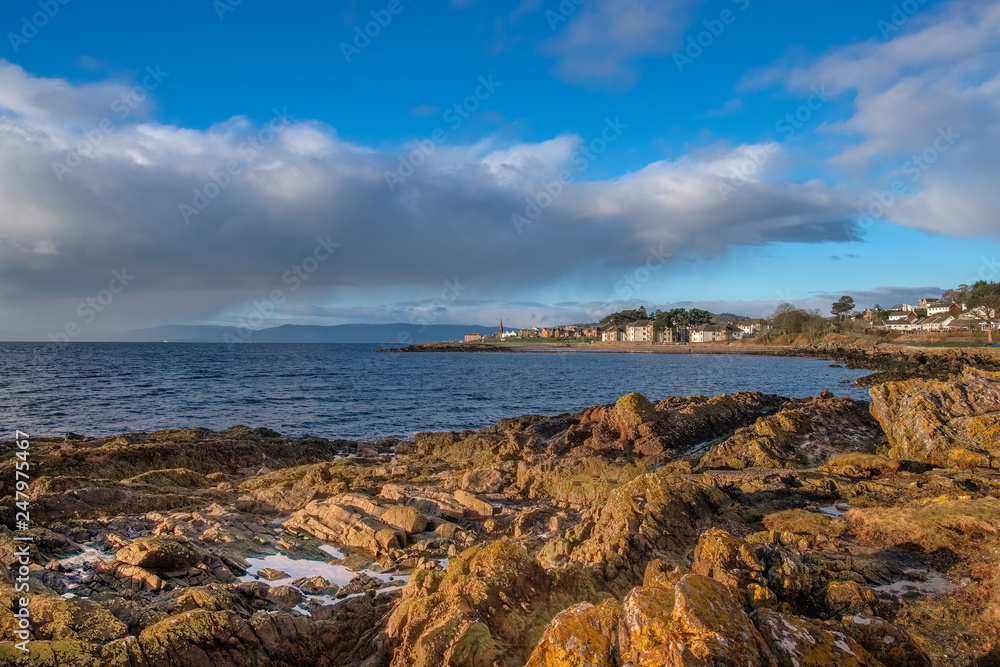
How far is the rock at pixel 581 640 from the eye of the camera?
14.6 feet

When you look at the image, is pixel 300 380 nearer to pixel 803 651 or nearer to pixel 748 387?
pixel 748 387

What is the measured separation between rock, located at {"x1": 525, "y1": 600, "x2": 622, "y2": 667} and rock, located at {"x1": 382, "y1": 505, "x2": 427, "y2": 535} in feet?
22.2

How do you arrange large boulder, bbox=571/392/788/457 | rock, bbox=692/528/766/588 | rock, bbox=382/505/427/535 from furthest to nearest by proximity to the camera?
large boulder, bbox=571/392/788/457 → rock, bbox=382/505/427/535 → rock, bbox=692/528/766/588

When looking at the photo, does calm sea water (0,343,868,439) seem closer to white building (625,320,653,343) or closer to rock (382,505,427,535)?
rock (382,505,427,535)

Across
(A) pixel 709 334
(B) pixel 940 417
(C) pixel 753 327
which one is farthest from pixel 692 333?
Result: (B) pixel 940 417

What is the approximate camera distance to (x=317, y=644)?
643 cm

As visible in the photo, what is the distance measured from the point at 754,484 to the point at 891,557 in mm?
4279

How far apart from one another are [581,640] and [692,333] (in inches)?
7369

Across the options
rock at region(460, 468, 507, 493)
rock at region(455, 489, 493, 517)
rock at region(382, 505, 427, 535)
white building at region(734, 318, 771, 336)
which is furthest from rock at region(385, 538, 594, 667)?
white building at region(734, 318, 771, 336)

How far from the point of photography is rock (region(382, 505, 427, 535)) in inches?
436

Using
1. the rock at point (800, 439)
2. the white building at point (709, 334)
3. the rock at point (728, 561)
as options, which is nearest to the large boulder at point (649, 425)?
the rock at point (800, 439)

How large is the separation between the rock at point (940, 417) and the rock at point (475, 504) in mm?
11009

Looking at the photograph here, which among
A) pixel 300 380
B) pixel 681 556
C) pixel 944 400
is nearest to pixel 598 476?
pixel 681 556

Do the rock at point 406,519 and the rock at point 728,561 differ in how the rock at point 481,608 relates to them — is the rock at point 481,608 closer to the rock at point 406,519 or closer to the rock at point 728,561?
the rock at point 728,561
